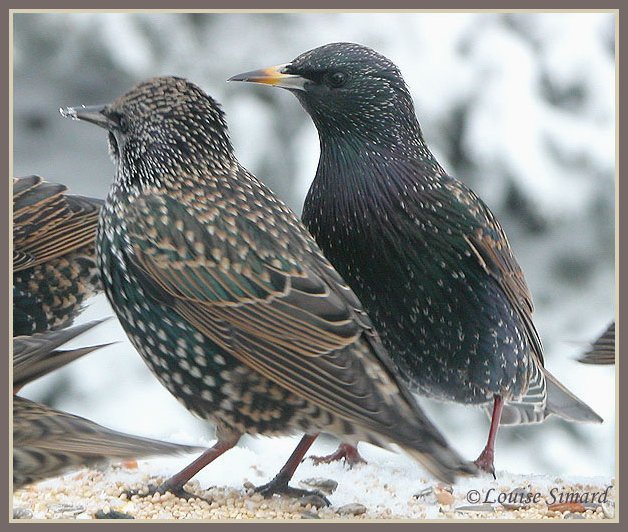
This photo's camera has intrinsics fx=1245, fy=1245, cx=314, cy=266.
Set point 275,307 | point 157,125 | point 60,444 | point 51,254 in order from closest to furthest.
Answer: point 275,307
point 157,125
point 60,444
point 51,254

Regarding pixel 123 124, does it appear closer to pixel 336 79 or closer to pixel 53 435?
pixel 336 79

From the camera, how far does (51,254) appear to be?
13.4 feet

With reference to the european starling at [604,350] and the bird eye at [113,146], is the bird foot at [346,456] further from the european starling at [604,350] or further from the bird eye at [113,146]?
the bird eye at [113,146]

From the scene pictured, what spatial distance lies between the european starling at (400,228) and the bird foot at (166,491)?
770mm

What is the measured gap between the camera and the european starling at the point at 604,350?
4020 mm

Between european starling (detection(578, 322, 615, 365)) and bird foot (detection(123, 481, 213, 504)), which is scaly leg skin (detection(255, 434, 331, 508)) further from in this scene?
european starling (detection(578, 322, 615, 365))

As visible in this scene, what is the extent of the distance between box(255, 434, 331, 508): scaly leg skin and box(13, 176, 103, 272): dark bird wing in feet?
3.18

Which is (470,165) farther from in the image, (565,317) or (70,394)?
(70,394)

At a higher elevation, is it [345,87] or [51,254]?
[345,87]

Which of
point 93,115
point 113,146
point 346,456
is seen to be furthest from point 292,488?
point 93,115

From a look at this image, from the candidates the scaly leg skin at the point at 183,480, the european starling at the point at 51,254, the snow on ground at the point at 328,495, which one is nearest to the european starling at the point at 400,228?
the snow on ground at the point at 328,495

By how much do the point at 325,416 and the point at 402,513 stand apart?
21.3 inches

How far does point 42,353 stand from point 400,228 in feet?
3.97

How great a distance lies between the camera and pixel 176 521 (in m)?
3.85
